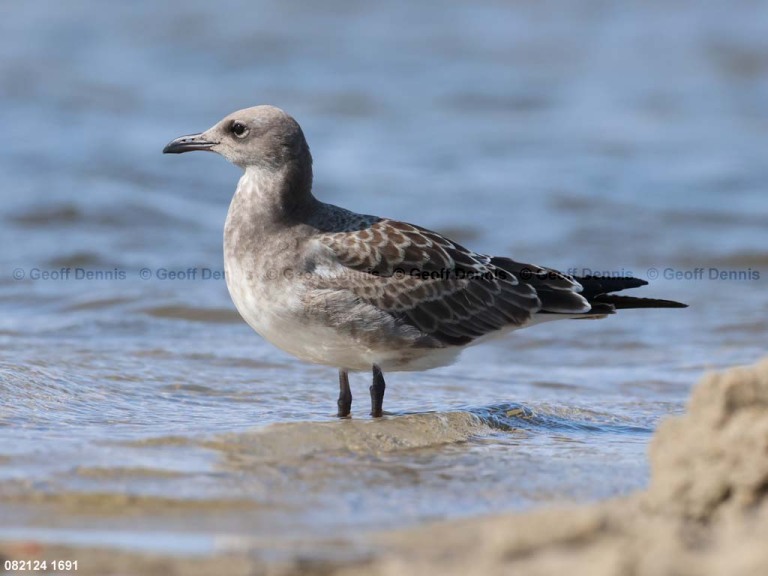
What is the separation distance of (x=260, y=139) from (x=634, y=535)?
13.6ft

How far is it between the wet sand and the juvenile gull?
2336 mm

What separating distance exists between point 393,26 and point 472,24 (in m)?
1.68

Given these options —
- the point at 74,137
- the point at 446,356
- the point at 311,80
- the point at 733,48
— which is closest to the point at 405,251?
the point at 446,356

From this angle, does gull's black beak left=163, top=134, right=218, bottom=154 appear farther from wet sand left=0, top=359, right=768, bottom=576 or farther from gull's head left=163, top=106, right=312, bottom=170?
wet sand left=0, top=359, right=768, bottom=576

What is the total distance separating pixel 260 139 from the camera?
24.4ft

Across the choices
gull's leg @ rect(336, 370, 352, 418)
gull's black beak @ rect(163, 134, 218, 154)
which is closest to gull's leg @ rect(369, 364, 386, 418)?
gull's leg @ rect(336, 370, 352, 418)

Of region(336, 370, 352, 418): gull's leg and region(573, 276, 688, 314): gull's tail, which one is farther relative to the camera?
region(573, 276, 688, 314): gull's tail

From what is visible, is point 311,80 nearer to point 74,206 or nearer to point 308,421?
point 74,206

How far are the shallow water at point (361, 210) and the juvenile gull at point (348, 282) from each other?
52 centimetres

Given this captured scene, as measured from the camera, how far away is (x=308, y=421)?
276 inches

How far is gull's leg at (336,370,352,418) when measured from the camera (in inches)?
289

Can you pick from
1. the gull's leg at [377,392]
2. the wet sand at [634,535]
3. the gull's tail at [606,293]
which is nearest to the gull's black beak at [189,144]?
the gull's leg at [377,392]

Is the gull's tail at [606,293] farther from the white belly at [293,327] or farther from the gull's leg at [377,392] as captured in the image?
the gull's leg at [377,392]

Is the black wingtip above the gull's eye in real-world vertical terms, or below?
below
